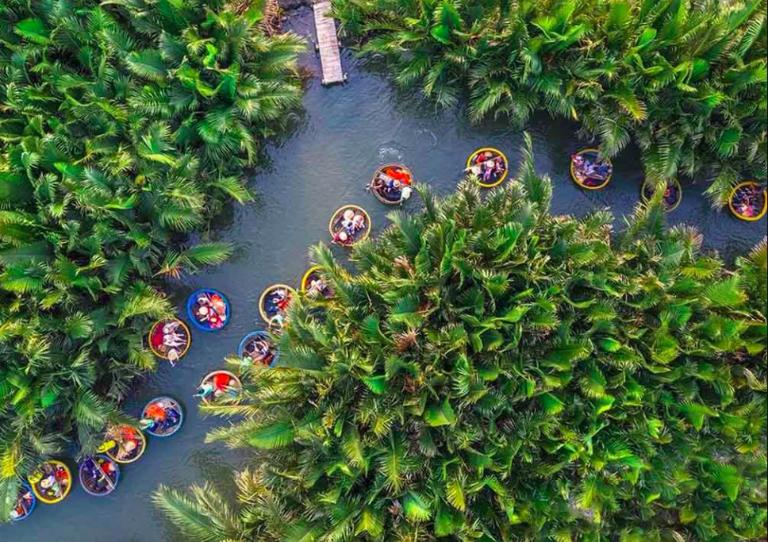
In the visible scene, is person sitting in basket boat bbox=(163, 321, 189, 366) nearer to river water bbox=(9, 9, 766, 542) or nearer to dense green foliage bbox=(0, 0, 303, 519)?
river water bbox=(9, 9, 766, 542)

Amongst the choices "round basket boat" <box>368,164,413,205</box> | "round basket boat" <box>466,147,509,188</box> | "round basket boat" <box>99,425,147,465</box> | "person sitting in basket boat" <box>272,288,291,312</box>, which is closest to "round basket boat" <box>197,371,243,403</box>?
"round basket boat" <box>99,425,147,465</box>

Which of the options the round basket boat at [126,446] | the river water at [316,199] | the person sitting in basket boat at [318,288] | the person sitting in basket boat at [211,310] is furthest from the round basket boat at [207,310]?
the round basket boat at [126,446]

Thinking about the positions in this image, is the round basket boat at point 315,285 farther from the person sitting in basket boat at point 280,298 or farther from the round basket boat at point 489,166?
the round basket boat at point 489,166

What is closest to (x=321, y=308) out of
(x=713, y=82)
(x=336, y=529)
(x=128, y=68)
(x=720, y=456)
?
(x=336, y=529)

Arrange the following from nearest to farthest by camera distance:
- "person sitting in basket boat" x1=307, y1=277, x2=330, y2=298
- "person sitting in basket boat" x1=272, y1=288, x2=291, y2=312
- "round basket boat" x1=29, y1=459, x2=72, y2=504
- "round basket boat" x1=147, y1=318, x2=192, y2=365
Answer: "person sitting in basket boat" x1=307, y1=277, x2=330, y2=298
"round basket boat" x1=29, y1=459, x2=72, y2=504
"round basket boat" x1=147, y1=318, x2=192, y2=365
"person sitting in basket boat" x1=272, y1=288, x2=291, y2=312

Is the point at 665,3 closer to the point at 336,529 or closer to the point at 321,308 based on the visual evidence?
the point at 321,308

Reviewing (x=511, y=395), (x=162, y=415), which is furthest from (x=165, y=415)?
(x=511, y=395)
